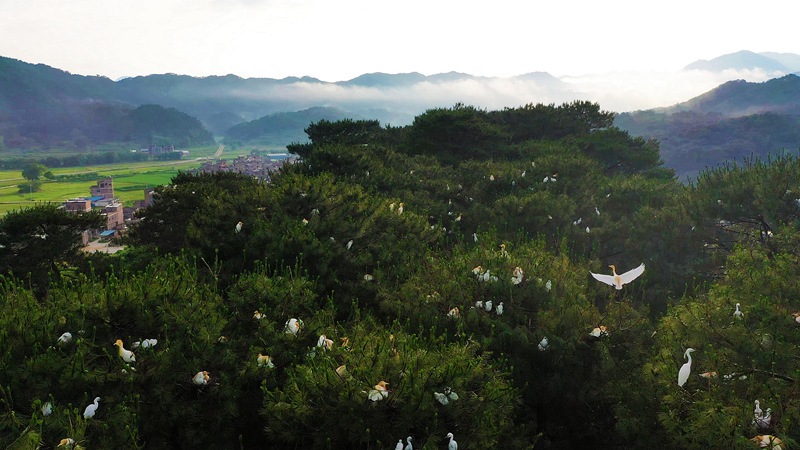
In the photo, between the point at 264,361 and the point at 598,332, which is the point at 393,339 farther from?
the point at 598,332

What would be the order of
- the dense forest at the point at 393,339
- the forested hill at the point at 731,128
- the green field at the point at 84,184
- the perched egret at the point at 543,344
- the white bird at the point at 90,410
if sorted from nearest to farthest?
the white bird at the point at 90,410 → the dense forest at the point at 393,339 → the perched egret at the point at 543,344 → the forested hill at the point at 731,128 → the green field at the point at 84,184

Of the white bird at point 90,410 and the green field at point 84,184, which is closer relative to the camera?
the white bird at point 90,410

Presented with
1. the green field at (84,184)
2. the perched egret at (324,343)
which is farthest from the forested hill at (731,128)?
the green field at (84,184)

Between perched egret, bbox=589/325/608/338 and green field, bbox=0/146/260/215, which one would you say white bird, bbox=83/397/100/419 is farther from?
green field, bbox=0/146/260/215

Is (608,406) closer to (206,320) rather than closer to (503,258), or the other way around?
(503,258)

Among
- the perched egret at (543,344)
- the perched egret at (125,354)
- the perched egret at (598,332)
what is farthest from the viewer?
the perched egret at (598,332)

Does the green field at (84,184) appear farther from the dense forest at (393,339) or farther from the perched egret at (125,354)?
the perched egret at (125,354)
